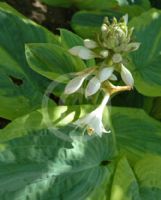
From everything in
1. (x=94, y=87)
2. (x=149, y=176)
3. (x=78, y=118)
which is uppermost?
(x=94, y=87)

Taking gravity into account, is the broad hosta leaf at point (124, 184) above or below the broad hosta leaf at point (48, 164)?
below

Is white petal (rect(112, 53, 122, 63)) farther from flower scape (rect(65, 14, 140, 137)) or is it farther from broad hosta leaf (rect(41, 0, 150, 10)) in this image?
broad hosta leaf (rect(41, 0, 150, 10))

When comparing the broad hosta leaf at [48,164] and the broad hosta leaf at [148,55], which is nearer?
the broad hosta leaf at [48,164]

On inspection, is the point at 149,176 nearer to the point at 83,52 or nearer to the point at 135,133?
the point at 135,133

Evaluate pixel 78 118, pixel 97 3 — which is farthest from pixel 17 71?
pixel 97 3

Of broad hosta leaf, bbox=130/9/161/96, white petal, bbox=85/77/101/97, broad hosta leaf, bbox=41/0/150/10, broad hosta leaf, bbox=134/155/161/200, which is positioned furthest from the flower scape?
broad hosta leaf, bbox=41/0/150/10

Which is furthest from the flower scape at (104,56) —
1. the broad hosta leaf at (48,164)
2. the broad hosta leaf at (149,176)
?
the broad hosta leaf at (149,176)

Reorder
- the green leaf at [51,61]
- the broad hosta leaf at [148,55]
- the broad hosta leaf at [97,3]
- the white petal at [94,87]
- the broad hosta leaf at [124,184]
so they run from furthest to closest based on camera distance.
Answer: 1. the broad hosta leaf at [97,3]
2. the broad hosta leaf at [148,55]
3. the green leaf at [51,61]
4. the broad hosta leaf at [124,184]
5. the white petal at [94,87]

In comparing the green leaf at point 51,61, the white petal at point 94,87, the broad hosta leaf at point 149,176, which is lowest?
the broad hosta leaf at point 149,176

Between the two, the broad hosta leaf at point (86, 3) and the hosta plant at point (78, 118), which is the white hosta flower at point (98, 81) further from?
the broad hosta leaf at point (86, 3)
